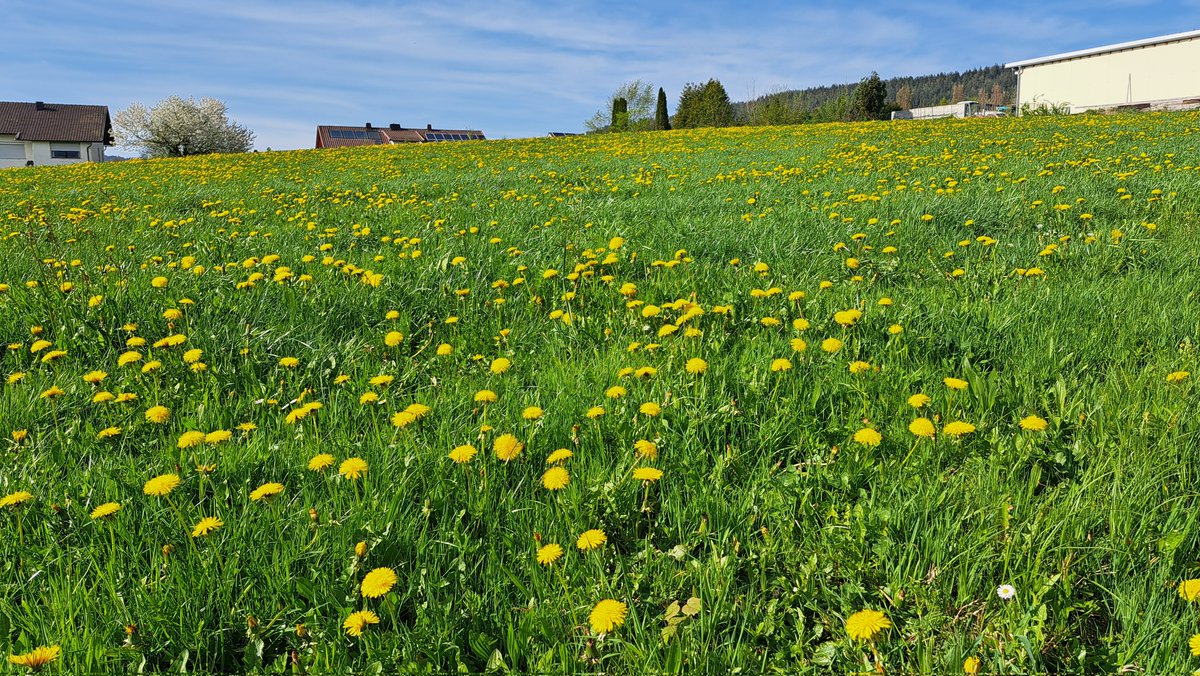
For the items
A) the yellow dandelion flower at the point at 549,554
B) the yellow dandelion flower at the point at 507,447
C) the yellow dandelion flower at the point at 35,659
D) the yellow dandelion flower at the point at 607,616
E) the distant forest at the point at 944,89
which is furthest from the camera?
the distant forest at the point at 944,89

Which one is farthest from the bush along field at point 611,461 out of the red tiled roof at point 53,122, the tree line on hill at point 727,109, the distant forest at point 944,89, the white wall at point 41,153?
the distant forest at point 944,89

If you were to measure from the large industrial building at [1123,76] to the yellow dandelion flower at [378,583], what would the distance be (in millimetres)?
43216

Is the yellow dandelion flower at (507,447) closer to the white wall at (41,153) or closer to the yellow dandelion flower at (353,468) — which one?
the yellow dandelion flower at (353,468)

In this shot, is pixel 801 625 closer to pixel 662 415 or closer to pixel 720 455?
pixel 720 455

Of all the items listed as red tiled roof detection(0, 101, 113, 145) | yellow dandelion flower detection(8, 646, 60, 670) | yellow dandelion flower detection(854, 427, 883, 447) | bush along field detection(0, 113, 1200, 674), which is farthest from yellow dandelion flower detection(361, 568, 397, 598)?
red tiled roof detection(0, 101, 113, 145)

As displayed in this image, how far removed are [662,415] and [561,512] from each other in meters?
0.60

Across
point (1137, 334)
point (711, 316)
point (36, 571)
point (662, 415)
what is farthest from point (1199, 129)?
point (36, 571)

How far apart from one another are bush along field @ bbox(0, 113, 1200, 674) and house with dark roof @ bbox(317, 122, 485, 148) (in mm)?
70742

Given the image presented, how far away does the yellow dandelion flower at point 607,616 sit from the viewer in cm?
138

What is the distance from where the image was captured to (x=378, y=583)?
1.48 m

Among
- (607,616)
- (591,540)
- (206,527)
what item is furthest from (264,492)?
(607,616)

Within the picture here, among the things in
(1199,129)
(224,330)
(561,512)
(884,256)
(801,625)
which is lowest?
(801,625)

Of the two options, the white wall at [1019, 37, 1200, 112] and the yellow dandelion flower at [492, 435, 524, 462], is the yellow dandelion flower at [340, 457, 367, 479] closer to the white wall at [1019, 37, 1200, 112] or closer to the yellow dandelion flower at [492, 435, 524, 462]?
the yellow dandelion flower at [492, 435, 524, 462]

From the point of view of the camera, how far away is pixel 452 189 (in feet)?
30.5
